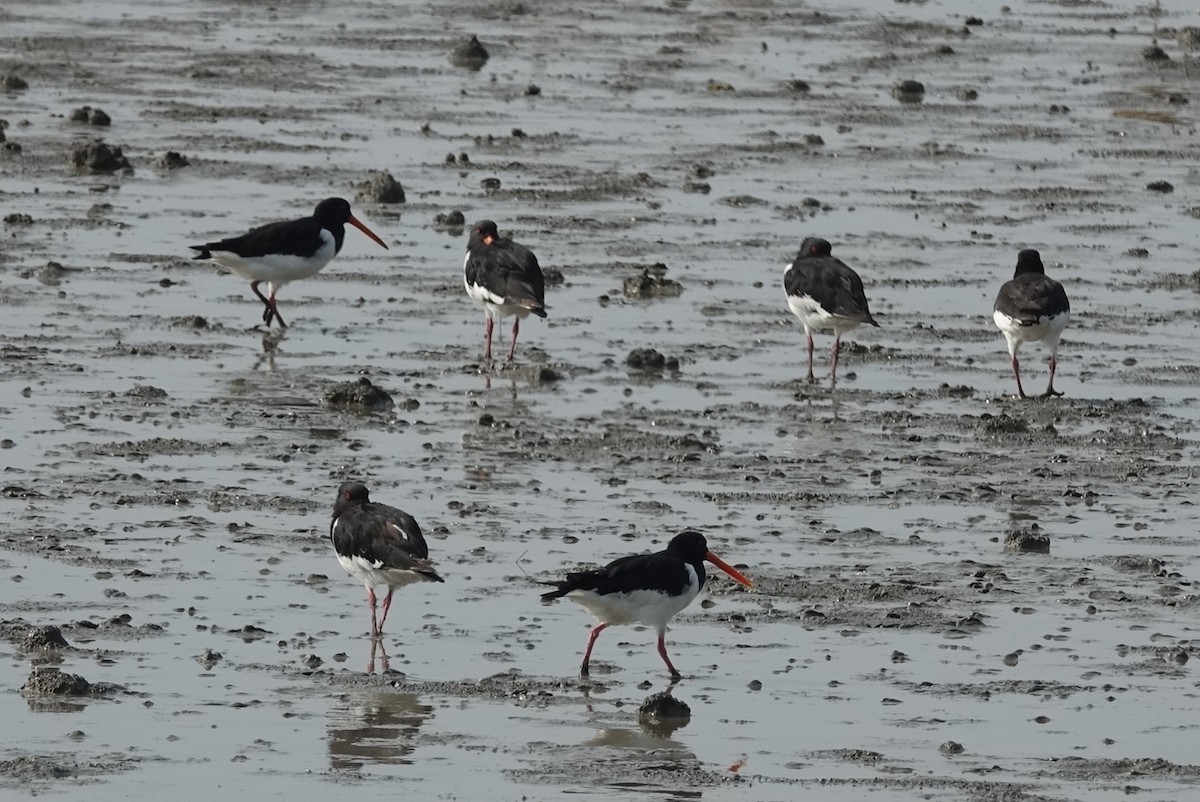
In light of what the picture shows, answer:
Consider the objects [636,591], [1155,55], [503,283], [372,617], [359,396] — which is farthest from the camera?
[1155,55]

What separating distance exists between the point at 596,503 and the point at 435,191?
27.8ft

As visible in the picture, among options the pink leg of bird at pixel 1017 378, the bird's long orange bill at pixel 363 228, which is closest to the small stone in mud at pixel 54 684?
the pink leg of bird at pixel 1017 378

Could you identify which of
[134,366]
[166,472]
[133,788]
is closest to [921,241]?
[134,366]

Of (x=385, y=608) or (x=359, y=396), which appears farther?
(x=359, y=396)

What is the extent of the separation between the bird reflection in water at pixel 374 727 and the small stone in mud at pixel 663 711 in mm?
832

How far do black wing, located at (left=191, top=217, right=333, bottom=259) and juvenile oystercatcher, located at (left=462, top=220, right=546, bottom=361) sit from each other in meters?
1.17

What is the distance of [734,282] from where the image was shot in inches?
Result: 687

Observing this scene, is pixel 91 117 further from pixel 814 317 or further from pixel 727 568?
pixel 727 568

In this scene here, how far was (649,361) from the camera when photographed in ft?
49.0

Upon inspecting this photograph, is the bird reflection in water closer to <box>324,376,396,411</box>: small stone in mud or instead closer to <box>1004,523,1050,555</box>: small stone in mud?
<box>1004,523,1050,555</box>: small stone in mud

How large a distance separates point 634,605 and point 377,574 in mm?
1217

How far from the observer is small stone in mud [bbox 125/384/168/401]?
45.2 ft

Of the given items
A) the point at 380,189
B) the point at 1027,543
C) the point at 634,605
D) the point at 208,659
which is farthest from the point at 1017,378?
the point at 208,659

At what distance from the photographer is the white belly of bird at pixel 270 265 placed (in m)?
16.3
